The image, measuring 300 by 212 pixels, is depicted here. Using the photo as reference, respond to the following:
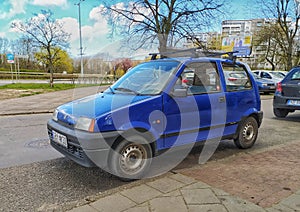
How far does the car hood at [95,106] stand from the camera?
3.45 m

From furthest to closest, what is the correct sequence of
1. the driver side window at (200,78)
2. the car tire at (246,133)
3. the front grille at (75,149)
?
the car tire at (246,133) → the driver side window at (200,78) → the front grille at (75,149)

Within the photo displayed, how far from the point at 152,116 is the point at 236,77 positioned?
7.51 feet

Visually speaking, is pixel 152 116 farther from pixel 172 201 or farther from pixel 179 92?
pixel 172 201

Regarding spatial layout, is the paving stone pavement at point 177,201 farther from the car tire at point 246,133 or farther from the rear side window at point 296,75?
the rear side window at point 296,75

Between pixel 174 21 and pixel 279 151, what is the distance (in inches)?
459

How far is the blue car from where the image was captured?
336cm

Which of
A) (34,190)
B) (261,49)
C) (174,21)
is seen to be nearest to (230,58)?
(34,190)

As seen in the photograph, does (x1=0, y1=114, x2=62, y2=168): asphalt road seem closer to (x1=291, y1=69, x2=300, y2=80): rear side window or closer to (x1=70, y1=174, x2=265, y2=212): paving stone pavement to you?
(x1=70, y1=174, x2=265, y2=212): paving stone pavement

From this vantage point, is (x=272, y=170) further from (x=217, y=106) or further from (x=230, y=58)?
(x=230, y=58)

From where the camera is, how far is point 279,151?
5.00 m

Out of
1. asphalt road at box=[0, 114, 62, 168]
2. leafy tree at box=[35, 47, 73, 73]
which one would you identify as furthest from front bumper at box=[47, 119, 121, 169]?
leafy tree at box=[35, 47, 73, 73]

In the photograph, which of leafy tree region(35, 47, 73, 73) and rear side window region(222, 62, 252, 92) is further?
leafy tree region(35, 47, 73, 73)

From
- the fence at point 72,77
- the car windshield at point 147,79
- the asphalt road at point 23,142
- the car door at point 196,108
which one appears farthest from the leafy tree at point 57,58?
the car door at point 196,108

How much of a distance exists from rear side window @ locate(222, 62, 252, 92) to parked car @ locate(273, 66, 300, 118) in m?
3.75
